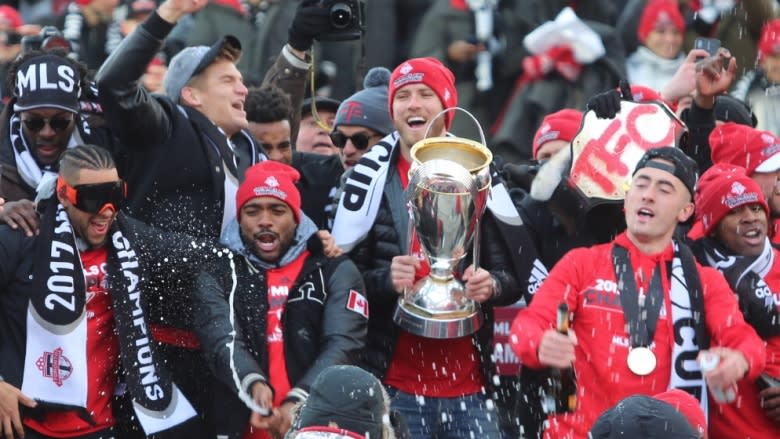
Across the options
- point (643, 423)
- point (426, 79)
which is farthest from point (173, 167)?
point (643, 423)

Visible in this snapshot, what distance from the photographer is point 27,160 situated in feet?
26.1

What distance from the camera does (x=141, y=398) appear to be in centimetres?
738

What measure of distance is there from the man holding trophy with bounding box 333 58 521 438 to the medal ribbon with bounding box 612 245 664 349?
580mm

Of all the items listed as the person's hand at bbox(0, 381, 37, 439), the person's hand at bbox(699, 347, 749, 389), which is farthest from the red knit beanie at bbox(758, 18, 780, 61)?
the person's hand at bbox(0, 381, 37, 439)

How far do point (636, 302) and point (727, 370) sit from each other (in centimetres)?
50

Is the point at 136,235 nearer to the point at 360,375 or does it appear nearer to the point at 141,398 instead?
the point at 141,398

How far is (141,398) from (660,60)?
6143mm

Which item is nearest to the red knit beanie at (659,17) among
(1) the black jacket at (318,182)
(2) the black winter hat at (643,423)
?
(1) the black jacket at (318,182)

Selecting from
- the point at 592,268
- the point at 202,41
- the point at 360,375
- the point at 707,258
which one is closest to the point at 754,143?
the point at 707,258

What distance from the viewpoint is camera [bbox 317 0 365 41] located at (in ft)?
28.3

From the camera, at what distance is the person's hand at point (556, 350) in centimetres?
673

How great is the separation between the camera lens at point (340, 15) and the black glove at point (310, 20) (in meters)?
0.04

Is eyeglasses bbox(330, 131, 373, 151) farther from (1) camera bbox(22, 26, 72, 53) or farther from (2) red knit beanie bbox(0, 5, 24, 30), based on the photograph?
(2) red knit beanie bbox(0, 5, 24, 30)

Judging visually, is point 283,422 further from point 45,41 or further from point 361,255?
point 45,41
